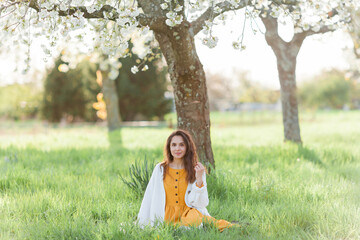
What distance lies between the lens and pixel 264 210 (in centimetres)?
432

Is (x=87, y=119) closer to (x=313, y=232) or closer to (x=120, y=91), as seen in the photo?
(x=120, y=91)

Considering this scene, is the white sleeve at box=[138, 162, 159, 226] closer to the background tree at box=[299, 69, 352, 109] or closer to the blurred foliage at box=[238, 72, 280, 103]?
the background tree at box=[299, 69, 352, 109]

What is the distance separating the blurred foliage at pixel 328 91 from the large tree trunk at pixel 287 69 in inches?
1502

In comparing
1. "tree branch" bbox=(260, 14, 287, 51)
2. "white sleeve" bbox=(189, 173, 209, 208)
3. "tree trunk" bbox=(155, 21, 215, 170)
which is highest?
"tree branch" bbox=(260, 14, 287, 51)

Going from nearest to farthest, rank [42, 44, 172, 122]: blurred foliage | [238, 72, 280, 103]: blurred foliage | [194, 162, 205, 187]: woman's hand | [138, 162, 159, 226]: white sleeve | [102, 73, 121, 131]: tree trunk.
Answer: [194, 162, 205, 187]: woman's hand < [138, 162, 159, 226]: white sleeve < [102, 73, 121, 131]: tree trunk < [42, 44, 172, 122]: blurred foliage < [238, 72, 280, 103]: blurred foliage

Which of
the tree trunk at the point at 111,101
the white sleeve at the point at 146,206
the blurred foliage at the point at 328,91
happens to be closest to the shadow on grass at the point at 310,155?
the white sleeve at the point at 146,206

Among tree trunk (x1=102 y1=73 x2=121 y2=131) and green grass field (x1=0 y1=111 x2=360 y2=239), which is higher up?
tree trunk (x1=102 y1=73 x2=121 y2=131)

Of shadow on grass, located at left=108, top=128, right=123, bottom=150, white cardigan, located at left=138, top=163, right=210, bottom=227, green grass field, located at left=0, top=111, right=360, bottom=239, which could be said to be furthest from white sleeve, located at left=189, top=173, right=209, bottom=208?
shadow on grass, located at left=108, top=128, right=123, bottom=150

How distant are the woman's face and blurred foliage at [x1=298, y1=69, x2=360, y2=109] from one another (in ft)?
149

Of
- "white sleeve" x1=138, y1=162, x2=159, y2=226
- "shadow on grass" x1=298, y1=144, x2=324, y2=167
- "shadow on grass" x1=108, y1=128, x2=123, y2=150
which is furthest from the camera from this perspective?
"shadow on grass" x1=108, y1=128, x2=123, y2=150

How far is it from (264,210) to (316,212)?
607 mm

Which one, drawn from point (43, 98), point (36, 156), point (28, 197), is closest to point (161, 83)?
point (43, 98)

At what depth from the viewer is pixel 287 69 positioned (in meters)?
10.2

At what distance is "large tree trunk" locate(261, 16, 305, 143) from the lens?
33.2 feet
